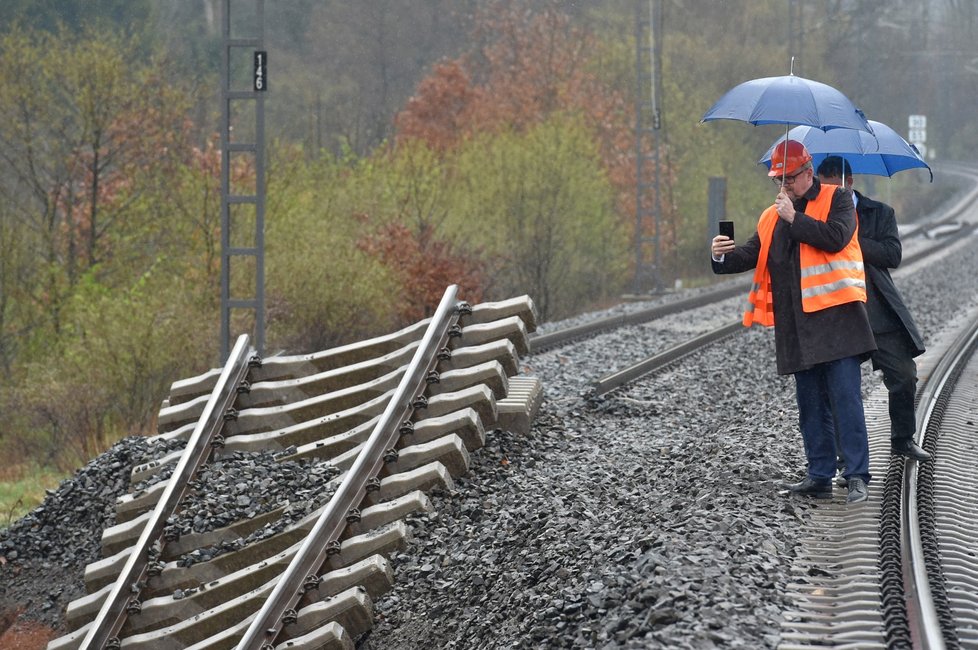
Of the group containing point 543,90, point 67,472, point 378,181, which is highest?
point 543,90

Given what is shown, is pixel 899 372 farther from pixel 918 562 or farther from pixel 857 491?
pixel 918 562

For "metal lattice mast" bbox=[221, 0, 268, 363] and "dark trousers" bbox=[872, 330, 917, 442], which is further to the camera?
"metal lattice mast" bbox=[221, 0, 268, 363]

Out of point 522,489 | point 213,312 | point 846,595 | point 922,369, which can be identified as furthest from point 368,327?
point 846,595

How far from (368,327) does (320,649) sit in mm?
15928

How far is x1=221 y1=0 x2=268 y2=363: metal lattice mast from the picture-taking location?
12.7 metres

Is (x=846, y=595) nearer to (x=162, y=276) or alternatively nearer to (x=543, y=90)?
(x=162, y=276)

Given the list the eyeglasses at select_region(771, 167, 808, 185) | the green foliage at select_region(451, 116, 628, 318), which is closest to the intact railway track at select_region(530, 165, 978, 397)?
the green foliage at select_region(451, 116, 628, 318)

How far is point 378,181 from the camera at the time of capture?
28.3 metres

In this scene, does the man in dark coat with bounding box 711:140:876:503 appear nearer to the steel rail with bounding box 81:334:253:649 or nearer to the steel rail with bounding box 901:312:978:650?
the steel rail with bounding box 901:312:978:650

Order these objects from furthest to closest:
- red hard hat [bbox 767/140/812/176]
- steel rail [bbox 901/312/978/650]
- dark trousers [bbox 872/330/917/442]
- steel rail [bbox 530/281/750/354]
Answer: steel rail [bbox 530/281/750/354]
dark trousers [bbox 872/330/917/442]
red hard hat [bbox 767/140/812/176]
steel rail [bbox 901/312/978/650]

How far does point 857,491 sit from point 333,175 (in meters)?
23.6

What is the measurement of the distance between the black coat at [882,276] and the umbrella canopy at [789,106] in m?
0.50

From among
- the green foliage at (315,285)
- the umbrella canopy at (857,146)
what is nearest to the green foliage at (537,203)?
the green foliage at (315,285)

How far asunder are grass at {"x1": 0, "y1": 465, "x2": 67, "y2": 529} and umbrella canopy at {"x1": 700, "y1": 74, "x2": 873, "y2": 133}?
7.86 meters
